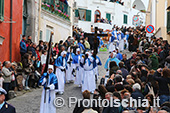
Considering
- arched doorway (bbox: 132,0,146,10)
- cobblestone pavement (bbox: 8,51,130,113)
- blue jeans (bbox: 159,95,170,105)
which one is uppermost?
arched doorway (bbox: 132,0,146,10)

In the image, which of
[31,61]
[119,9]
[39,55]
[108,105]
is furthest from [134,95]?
[119,9]

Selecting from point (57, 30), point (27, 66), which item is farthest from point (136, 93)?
point (57, 30)

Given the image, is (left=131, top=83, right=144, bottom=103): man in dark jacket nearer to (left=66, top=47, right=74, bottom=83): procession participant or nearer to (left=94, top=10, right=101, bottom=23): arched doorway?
(left=66, top=47, right=74, bottom=83): procession participant

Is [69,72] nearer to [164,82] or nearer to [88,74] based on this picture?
[88,74]

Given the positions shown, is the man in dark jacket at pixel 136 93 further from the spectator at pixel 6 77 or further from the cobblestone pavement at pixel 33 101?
the spectator at pixel 6 77

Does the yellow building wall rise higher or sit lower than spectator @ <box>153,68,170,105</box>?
higher

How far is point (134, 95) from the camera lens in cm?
954

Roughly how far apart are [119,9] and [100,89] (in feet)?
153

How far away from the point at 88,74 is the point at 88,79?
26cm

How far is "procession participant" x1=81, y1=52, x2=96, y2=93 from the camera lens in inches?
667

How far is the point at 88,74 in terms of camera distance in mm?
17125

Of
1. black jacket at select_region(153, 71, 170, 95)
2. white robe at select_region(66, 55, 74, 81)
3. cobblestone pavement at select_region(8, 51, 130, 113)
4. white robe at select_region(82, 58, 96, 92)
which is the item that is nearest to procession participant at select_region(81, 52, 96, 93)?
white robe at select_region(82, 58, 96, 92)

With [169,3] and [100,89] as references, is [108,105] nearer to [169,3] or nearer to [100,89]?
[100,89]

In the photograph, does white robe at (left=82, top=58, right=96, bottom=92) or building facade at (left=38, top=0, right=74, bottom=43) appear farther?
building facade at (left=38, top=0, right=74, bottom=43)
